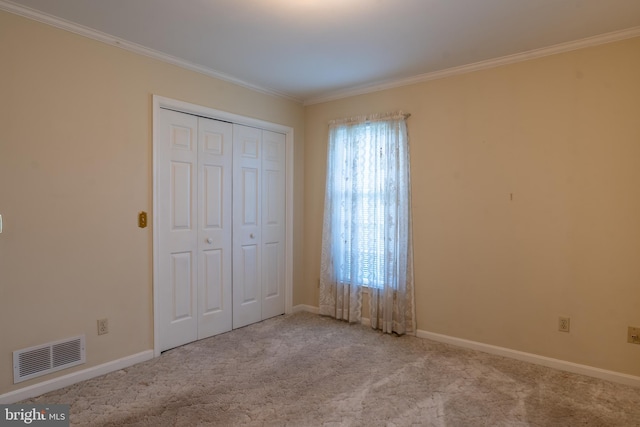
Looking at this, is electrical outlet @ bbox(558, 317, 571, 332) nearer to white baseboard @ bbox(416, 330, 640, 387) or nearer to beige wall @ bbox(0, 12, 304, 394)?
white baseboard @ bbox(416, 330, 640, 387)

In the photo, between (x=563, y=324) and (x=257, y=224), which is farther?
(x=257, y=224)

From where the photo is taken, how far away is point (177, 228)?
3.28 m

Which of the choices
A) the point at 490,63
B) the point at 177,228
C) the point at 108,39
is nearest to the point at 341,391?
the point at 177,228

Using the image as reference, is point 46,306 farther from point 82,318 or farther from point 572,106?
point 572,106

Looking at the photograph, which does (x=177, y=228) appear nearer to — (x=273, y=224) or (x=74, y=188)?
(x=74, y=188)

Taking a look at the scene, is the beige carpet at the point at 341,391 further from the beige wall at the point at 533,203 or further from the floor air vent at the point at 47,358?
the beige wall at the point at 533,203

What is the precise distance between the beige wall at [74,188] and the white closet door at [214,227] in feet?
1.62

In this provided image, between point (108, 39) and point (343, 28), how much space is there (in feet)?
5.70

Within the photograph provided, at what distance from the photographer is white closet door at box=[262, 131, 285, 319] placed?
162 inches

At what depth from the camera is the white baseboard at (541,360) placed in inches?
105

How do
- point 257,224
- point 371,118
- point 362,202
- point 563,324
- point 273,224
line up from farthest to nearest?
point 273,224 → point 257,224 → point 362,202 → point 371,118 → point 563,324

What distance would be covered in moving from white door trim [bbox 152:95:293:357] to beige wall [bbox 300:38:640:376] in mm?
1262

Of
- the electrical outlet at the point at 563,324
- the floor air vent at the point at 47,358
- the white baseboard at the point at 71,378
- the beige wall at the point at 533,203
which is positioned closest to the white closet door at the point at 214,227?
the white baseboard at the point at 71,378

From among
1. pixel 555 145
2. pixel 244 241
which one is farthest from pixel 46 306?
pixel 555 145
